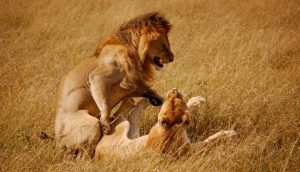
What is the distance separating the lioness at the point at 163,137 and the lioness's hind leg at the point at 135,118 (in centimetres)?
6

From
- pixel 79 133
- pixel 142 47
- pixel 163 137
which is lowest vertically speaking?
pixel 79 133

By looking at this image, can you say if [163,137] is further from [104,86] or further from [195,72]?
[195,72]

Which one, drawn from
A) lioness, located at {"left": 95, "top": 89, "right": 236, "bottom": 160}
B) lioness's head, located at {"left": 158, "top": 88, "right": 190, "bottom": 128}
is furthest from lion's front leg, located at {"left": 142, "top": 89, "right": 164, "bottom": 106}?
lioness's head, located at {"left": 158, "top": 88, "right": 190, "bottom": 128}

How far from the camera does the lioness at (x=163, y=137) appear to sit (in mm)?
3830

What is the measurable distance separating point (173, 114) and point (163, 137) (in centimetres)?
21

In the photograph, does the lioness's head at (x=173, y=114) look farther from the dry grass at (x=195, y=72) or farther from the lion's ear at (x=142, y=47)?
the lion's ear at (x=142, y=47)

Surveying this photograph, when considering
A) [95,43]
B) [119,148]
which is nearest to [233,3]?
[95,43]

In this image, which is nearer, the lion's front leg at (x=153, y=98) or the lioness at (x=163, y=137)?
the lioness at (x=163, y=137)

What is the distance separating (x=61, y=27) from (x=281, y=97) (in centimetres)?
605

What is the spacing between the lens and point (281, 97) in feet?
16.9

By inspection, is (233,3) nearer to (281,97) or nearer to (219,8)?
(219,8)

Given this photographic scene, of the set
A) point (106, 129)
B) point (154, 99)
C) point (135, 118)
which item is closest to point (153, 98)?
point (154, 99)

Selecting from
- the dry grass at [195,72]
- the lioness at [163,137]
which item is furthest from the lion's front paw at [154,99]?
the lioness at [163,137]

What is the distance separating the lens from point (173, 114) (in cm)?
388
